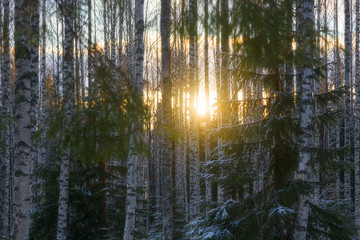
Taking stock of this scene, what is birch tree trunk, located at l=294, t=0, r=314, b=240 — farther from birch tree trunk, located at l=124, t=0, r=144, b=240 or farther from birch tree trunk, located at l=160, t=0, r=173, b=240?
birch tree trunk, located at l=124, t=0, r=144, b=240

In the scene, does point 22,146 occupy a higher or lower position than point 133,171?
higher

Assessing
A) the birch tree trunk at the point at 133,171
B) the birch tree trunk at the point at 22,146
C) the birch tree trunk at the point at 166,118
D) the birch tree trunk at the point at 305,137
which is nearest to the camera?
the birch tree trunk at the point at 22,146

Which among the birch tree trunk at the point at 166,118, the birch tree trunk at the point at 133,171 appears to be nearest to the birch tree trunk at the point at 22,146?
the birch tree trunk at the point at 133,171

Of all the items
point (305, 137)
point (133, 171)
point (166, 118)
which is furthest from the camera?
point (133, 171)

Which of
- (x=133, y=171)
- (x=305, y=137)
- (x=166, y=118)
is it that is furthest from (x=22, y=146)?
(x=305, y=137)

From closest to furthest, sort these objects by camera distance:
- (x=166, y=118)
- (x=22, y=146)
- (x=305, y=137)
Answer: (x=22, y=146) → (x=305, y=137) → (x=166, y=118)

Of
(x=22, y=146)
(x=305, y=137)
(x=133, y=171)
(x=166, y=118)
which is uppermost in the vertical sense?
(x=166, y=118)

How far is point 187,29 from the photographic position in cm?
455

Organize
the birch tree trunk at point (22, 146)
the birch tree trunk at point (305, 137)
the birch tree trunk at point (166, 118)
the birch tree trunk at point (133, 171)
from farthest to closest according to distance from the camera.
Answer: the birch tree trunk at point (133, 171)
the birch tree trunk at point (166, 118)
the birch tree trunk at point (305, 137)
the birch tree trunk at point (22, 146)

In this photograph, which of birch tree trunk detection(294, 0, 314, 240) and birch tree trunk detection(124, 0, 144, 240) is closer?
birch tree trunk detection(294, 0, 314, 240)

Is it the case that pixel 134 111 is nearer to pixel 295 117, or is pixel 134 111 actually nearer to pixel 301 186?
pixel 301 186

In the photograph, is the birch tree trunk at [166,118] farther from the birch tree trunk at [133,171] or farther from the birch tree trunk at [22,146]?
the birch tree trunk at [22,146]

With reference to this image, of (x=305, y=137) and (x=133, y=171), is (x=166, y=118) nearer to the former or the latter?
(x=133, y=171)

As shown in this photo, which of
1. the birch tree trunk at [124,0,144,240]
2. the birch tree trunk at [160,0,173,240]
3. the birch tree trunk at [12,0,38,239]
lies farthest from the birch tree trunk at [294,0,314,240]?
the birch tree trunk at [12,0,38,239]
